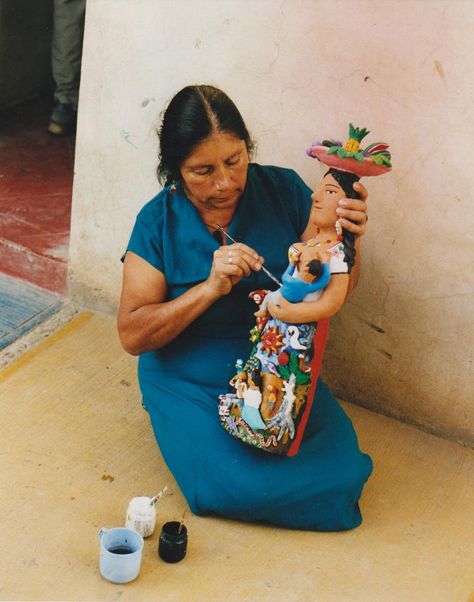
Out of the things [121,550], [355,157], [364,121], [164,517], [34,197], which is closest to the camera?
[355,157]

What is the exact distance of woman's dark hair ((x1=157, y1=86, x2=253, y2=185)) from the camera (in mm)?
2639

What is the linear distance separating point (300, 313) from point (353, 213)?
1.05ft

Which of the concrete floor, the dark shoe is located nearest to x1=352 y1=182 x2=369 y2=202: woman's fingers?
the concrete floor

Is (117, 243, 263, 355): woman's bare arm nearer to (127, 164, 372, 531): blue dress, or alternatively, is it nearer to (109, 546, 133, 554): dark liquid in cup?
(127, 164, 372, 531): blue dress

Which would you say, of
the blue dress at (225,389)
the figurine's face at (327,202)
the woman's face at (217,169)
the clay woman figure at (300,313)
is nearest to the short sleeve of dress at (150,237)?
the blue dress at (225,389)

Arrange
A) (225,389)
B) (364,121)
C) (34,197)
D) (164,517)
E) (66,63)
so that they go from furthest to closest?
1. (66,63)
2. (34,197)
3. (364,121)
4. (225,389)
5. (164,517)

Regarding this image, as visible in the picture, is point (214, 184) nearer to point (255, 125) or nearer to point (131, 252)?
point (131, 252)

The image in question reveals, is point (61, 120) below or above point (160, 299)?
below

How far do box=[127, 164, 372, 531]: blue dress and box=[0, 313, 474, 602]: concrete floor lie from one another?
115mm

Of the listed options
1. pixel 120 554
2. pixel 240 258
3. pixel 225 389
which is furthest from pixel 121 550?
pixel 240 258

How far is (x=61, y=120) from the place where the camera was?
17.1ft

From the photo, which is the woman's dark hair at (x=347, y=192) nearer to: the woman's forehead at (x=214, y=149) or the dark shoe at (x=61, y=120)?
the woman's forehead at (x=214, y=149)

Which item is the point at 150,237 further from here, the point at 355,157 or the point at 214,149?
the point at 355,157

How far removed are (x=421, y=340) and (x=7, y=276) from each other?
1.90m
